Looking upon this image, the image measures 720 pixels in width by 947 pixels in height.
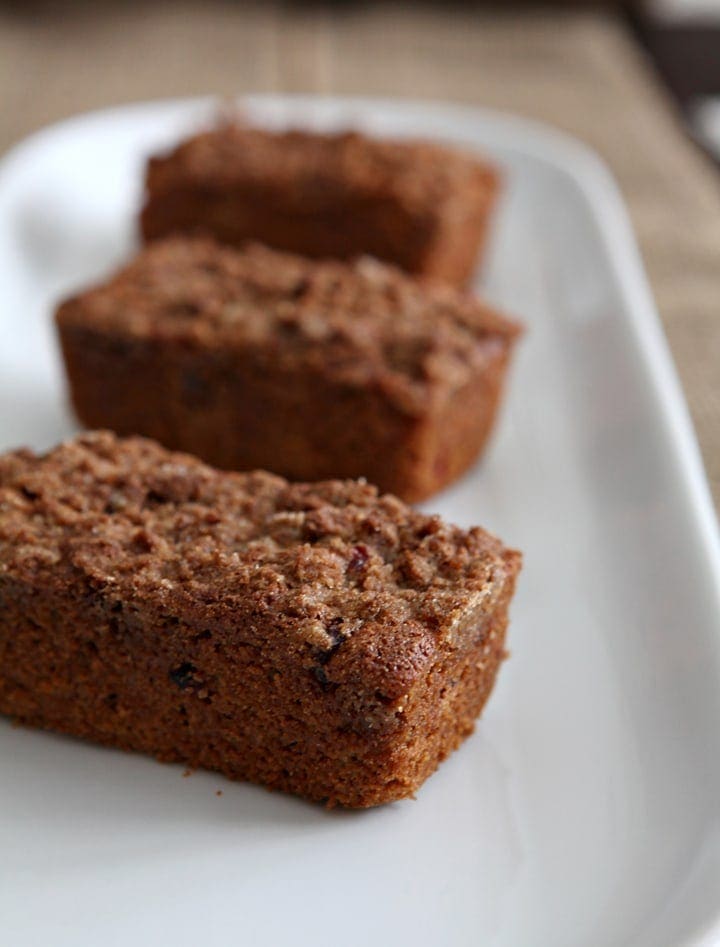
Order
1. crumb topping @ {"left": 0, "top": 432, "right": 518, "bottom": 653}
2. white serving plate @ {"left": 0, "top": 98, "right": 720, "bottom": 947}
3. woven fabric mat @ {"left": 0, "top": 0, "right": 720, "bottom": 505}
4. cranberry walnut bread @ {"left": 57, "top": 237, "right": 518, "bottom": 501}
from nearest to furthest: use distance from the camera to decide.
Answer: white serving plate @ {"left": 0, "top": 98, "right": 720, "bottom": 947} < crumb topping @ {"left": 0, "top": 432, "right": 518, "bottom": 653} < cranberry walnut bread @ {"left": 57, "top": 237, "right": 518, "bottom": 501} < woven fabric mat @ {"left": 0, "top": 0, "right": 720, "bottom": 505}

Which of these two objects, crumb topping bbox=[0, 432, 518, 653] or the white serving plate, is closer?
the white serving plate

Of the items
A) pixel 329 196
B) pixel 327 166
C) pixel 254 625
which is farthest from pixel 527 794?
pixel 327 166

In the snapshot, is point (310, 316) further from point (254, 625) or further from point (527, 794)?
point (527, 794)

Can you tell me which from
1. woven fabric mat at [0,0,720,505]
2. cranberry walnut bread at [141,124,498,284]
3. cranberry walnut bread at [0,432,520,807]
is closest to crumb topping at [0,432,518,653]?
cranberry walnut bread at [0,432,520,807]

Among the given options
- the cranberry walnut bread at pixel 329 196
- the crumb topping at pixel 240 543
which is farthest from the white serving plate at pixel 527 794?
the cranberry walnut bread at pixel 329 196

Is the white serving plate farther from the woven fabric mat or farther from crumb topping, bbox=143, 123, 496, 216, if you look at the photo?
the woven fabric mat

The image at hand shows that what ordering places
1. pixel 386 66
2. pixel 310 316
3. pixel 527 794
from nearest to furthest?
pixel 527 794 → pixel 310 316 → pixel 386 66
